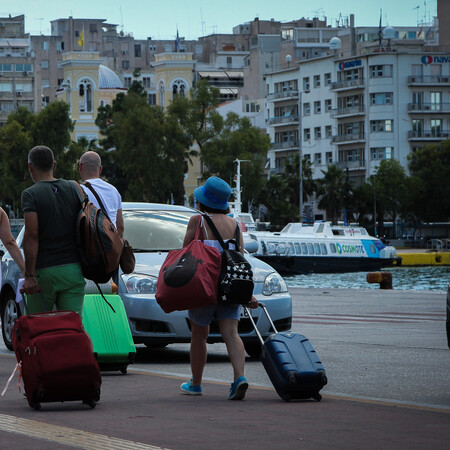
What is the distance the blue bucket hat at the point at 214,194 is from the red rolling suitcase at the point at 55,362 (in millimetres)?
1521

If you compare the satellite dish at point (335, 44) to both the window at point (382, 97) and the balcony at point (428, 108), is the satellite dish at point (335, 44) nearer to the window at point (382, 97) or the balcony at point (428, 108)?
the window at point (382, 97)

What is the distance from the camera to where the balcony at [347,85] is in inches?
5527

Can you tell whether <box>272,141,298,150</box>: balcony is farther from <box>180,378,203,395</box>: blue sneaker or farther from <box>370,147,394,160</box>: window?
<box>180,378,203,395</box>: blue sneaker

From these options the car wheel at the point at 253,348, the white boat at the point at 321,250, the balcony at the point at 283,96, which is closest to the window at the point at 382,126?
the balcony at the point at 283,96

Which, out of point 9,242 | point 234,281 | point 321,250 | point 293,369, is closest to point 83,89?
point 321,250

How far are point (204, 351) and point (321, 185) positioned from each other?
123 meters

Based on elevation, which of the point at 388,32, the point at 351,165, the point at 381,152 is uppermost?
the point at 388,32

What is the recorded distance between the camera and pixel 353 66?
142000mm

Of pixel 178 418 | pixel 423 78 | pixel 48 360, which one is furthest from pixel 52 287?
pixel 423 78

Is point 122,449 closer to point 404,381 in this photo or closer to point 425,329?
point 404,381

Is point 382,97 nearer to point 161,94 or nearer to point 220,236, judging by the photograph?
point 161,94

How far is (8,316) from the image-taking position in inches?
601

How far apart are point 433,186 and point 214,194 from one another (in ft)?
358

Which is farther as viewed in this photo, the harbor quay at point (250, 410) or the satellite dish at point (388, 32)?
the satellite dish at point (388, 32)
